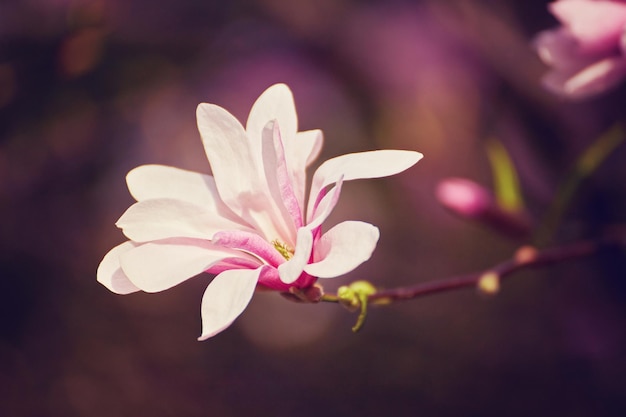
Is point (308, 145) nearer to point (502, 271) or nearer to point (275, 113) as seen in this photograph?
point (275, 113)

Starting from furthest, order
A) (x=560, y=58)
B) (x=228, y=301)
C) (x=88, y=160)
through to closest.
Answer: (x=88, y=160) → (x=560, y=58) → (x=228, y=301)

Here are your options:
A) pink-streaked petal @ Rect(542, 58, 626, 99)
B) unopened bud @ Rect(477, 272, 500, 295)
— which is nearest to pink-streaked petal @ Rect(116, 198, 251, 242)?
unopened bud @ Rect(477, 272, 500, 295)

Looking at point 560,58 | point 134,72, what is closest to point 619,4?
point 560,58

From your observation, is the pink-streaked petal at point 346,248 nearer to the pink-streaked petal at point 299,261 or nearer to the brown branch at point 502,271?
the pink-streaked petal at point 299,261

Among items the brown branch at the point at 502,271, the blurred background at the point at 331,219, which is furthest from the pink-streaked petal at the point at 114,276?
the blurred background at the point at 331,219

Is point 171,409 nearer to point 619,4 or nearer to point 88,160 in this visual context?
point 88,160

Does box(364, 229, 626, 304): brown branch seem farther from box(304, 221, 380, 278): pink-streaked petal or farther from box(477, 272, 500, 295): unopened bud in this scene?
box(304, 221, 380, 278): pink-streaked petal

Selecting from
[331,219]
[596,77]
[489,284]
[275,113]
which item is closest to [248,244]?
[275,113]
